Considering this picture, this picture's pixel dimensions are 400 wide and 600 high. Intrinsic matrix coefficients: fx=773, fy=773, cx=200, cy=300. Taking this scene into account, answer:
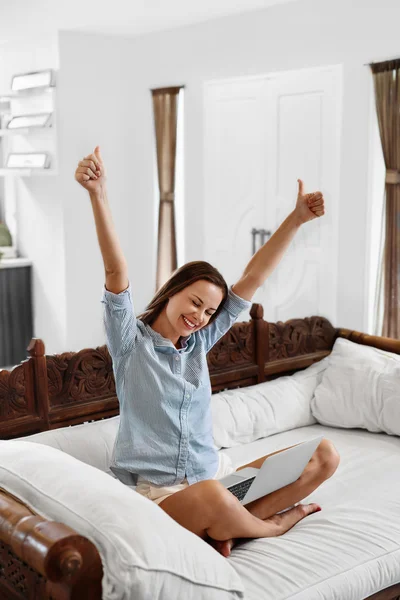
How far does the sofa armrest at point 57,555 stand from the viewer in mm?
1413

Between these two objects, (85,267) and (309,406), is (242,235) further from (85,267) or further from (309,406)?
(309,406)

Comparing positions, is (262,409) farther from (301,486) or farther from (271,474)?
(271,474)

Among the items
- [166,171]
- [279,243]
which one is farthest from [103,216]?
[166,171]

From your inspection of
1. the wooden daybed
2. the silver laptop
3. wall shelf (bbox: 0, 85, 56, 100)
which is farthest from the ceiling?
the silver laptop

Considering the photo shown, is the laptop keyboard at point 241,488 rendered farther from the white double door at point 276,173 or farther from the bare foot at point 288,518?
the white double door at point 276,173

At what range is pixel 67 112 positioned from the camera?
205 inches

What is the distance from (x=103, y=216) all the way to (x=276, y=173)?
2.78 metres

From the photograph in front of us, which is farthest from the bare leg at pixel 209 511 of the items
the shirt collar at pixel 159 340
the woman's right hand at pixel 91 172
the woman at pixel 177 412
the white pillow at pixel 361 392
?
the white pillow at pixel 361 392

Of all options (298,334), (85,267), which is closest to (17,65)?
(85,267)

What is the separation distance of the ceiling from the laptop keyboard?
3.05 m

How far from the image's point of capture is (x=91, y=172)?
185 centimetres

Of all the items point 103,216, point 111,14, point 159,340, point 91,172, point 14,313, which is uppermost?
point 111,14

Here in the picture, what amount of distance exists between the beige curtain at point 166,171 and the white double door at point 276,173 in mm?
321

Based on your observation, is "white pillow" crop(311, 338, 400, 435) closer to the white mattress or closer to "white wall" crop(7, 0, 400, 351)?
the white mattress
